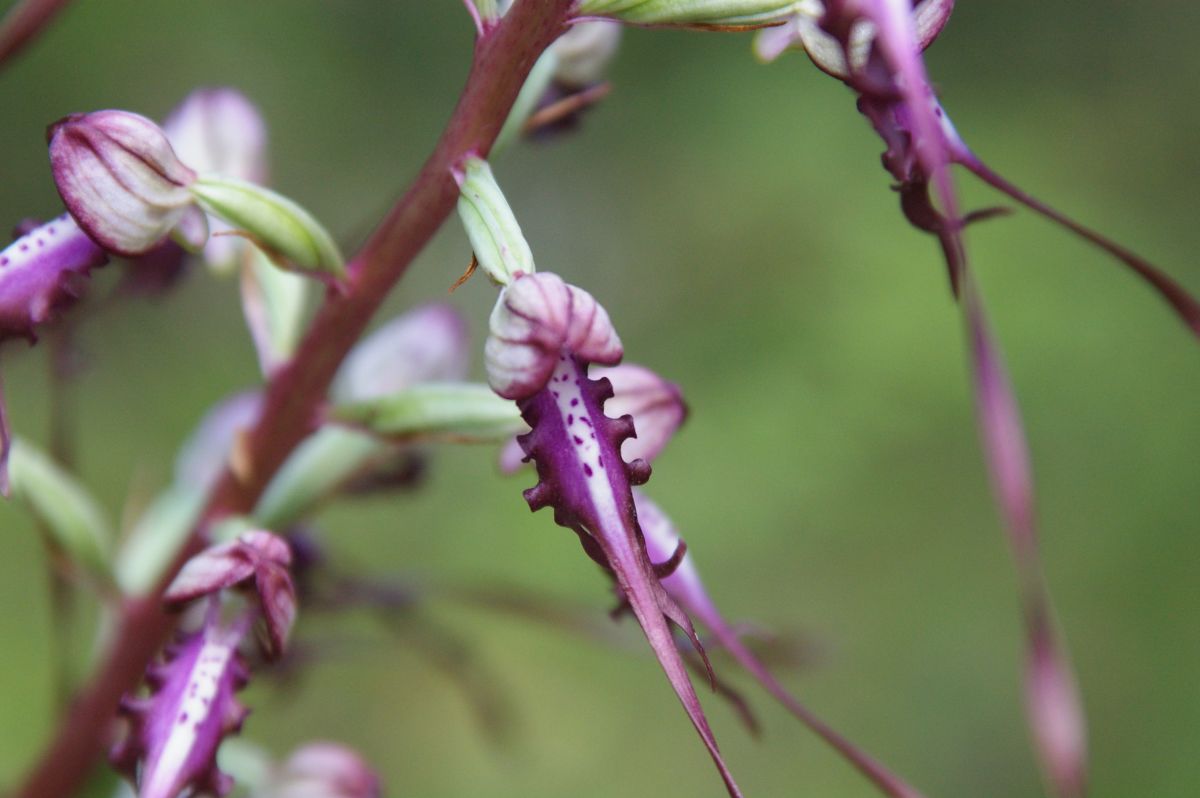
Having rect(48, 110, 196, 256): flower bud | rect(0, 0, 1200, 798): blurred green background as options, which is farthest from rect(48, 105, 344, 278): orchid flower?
rect(0, 0, 1200, 798): blurred green background

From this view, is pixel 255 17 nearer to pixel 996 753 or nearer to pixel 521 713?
pixel 521 713

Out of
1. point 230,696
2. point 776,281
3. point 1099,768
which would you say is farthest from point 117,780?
point 776,281

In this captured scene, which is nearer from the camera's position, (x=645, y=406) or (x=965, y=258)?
(x=965, y=258)

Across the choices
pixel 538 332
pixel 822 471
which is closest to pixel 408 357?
pixel 538 332

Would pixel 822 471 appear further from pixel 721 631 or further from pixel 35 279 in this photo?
pixel 35 279

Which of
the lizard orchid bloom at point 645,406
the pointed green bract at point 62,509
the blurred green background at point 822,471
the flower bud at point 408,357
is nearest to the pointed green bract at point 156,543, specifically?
the pointed green bract at point 62,509

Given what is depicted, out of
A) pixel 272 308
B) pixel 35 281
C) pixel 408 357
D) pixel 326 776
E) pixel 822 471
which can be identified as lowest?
pixel 822 471

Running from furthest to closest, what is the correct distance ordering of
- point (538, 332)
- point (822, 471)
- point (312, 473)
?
1. point (822, 471)
2. point (312, 473)
3. point (538, 332)
